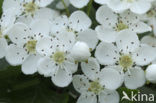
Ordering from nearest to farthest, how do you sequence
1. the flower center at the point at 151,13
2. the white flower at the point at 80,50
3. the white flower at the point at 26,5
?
the white flower at the point at 80,50
the white flower at the point at 26,5
the flower center at the point at 151,13

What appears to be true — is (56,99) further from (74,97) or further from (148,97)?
(148,97)

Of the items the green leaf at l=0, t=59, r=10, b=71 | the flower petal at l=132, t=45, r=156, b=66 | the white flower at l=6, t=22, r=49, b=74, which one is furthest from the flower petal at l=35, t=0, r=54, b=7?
the flower petal at l=132, t=45, r=156, b=66

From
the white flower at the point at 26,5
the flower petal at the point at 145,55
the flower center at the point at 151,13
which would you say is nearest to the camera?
the flower petal at the point at 145,55

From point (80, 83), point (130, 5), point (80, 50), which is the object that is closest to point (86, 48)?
point (80, 50)

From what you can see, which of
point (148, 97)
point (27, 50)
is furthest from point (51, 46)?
point (148, 97)

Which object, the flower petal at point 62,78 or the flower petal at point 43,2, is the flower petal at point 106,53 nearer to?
the flower petal at point 62,78

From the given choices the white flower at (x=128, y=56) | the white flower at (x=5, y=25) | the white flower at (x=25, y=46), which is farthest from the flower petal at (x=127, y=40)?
the white flower at (x=5, y=25)
